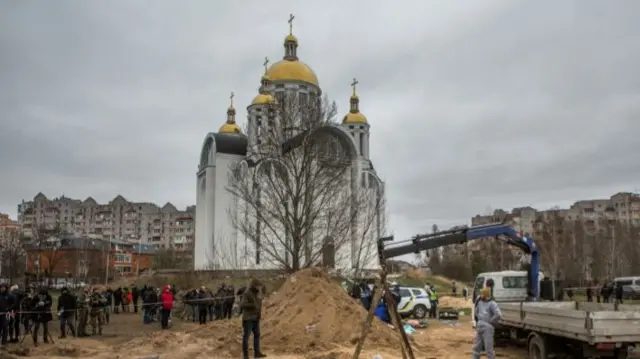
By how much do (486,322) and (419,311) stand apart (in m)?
15.9

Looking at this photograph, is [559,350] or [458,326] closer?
[559,350]

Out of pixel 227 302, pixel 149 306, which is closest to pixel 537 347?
pixel 227 302

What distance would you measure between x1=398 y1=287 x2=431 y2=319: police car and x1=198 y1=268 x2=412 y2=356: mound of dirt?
10031mm

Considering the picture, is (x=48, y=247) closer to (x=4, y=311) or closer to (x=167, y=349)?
(x=4, y=311)

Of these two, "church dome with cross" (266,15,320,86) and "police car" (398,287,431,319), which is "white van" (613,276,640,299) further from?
"church dome with cross" (266,15,320,86)

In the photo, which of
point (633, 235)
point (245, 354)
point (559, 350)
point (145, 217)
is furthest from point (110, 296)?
point (145, 217)

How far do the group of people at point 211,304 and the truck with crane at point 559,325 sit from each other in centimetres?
1062

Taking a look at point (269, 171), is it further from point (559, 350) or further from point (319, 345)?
point (559, 350)

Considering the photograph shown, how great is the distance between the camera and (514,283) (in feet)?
59.5

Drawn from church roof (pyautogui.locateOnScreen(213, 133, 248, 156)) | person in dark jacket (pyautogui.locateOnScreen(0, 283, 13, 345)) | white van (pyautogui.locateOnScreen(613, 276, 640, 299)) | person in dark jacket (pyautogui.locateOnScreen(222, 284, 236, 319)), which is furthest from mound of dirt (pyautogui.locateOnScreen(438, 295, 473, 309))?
person in dark jacket (pyautogui.locateOnScreen(0, 283, 13, 345))

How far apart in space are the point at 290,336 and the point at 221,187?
1715 inches

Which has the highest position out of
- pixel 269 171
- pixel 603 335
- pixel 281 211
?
pixel 269 171

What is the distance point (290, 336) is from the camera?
14.6m

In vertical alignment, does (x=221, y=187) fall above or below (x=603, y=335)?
above
